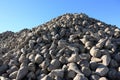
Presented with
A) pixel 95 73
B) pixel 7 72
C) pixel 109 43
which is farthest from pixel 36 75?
pixel 109 43

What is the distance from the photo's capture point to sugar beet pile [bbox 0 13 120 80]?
6189mm

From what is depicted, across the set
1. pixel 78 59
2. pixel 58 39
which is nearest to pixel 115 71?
pixel 78 59

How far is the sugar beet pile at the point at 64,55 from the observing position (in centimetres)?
619

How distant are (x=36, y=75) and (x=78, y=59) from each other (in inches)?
39.0

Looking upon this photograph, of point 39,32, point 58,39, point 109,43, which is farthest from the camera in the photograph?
point 39,32

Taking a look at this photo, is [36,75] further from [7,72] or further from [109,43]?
[109,43]

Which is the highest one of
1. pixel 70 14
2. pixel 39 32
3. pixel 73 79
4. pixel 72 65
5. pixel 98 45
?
pixel 70 14

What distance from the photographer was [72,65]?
20.8 ft

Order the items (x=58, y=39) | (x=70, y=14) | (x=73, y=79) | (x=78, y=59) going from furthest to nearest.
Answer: (x=70, y=14) < (x=58, y=39) < (x=78, y=59) < (x=73, y=79)

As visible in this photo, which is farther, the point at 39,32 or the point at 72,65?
the point at 39,32

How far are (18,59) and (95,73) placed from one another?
2155 millimetres

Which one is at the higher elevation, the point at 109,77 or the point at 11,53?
the point at 11,53

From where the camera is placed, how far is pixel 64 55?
6.86 m

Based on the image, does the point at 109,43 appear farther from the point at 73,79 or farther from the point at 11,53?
the point at 11,53
